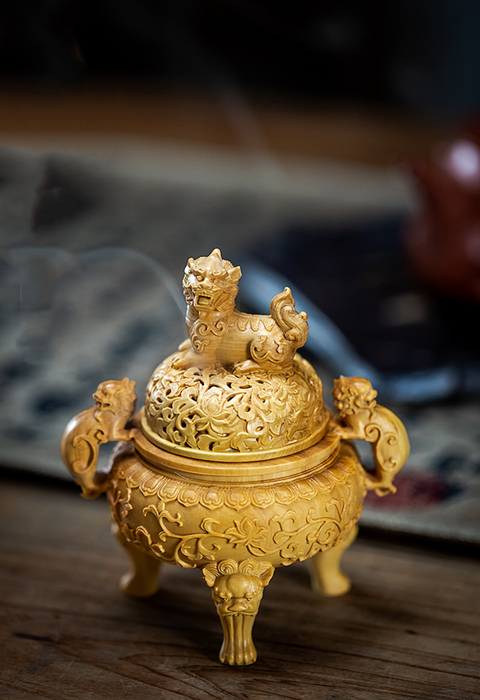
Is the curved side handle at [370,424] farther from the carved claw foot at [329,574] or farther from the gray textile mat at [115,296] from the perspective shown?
the gray textile mat at [115,296]

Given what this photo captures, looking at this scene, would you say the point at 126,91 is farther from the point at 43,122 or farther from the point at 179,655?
the point at 179,655

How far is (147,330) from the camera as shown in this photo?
113 inches

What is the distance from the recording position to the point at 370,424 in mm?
1296

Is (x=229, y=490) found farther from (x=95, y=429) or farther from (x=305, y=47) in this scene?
(x=305, y=47)

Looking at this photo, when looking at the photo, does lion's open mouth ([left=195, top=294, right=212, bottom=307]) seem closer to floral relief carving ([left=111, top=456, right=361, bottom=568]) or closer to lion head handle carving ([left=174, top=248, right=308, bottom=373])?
lion head handle carving ([left=174, top=248, right=308, bottom=373])

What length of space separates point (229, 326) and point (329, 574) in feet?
1.82

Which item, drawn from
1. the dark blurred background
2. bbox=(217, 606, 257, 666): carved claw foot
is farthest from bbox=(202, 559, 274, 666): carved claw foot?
the dark blurred background

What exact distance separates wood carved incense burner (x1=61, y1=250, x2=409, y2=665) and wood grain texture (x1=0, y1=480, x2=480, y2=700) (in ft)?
0.30

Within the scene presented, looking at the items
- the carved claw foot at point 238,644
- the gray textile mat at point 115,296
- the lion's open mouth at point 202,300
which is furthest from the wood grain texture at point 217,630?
the lion's open mouth at point 202,300

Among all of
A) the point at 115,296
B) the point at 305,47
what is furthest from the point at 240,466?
the point at 305,47

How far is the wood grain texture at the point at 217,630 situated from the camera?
3.92 feet

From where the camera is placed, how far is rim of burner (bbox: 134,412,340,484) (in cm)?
116

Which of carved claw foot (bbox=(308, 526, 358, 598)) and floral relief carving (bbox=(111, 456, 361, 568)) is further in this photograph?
carved claw foot (bbox=(308, 526, 358, 598))

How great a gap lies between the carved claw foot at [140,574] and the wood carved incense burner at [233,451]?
11 cm
